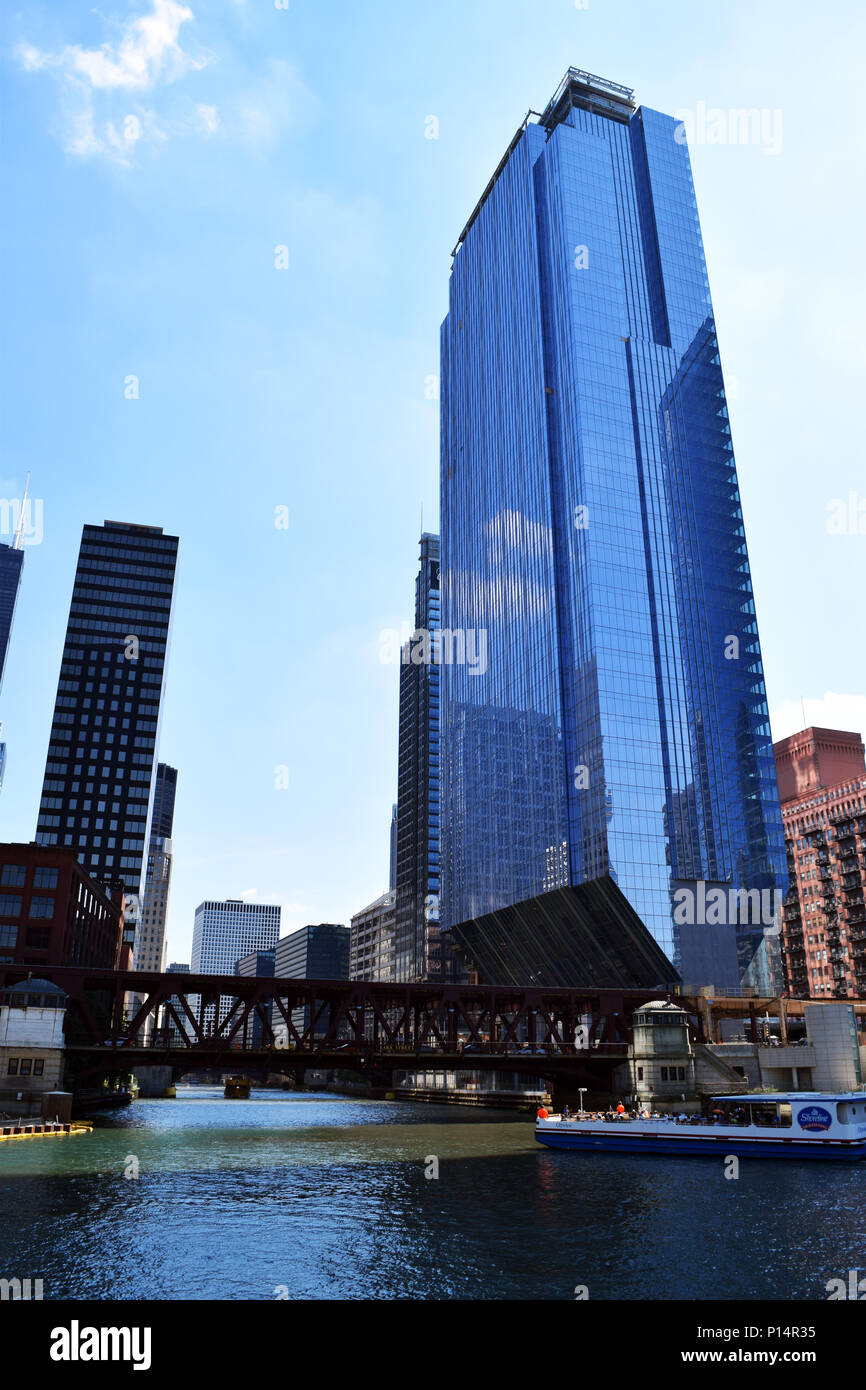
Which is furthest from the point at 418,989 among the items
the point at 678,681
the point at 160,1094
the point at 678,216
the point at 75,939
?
the point at 678,216

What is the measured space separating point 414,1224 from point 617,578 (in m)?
126

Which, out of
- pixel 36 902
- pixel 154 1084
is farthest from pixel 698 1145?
pixel 154 1084

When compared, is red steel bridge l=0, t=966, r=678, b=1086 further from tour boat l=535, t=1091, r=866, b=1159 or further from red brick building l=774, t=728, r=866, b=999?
red brick building l=774, t=728, r=866, b=999

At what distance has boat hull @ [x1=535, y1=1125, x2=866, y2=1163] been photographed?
225 feet

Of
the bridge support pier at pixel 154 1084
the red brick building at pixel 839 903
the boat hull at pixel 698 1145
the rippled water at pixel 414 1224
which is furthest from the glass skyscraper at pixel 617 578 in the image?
the rippled water at pixel 414 1224

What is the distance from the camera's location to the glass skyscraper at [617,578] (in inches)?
5753

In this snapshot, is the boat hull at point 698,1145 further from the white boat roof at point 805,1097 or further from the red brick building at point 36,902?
the red brick building at point 36,902

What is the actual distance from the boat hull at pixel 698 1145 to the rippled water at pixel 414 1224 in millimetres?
1942

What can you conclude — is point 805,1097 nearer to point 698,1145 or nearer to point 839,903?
point 698,1145

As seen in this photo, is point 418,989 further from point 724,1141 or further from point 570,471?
point 570,471

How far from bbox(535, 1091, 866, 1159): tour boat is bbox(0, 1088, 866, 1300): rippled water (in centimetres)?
245

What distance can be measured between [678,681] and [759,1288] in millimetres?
130302

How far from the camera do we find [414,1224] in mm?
40531

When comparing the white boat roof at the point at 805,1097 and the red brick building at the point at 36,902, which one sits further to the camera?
the red brick building at the point at 36,902
